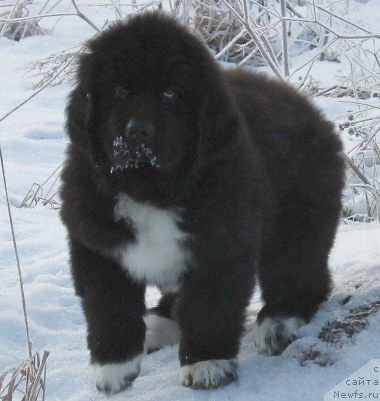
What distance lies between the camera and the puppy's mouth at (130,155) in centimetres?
308

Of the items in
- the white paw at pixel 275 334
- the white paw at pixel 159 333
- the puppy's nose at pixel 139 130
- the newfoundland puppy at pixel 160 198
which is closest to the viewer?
the puppy's nose at pixel 139 130

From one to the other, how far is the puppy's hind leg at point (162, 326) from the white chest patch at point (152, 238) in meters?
0.55

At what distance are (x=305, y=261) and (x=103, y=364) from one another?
933 mm

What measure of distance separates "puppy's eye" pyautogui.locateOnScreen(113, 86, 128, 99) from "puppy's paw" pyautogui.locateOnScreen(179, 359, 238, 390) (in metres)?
0.96

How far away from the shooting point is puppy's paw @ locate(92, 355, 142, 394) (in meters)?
3.38

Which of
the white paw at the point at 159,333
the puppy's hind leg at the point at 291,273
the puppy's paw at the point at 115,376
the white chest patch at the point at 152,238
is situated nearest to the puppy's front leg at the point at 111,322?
the puppy's paw at the point at 115,376

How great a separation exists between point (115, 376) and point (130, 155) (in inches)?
32.2

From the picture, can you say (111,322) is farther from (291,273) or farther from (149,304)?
(149,304)

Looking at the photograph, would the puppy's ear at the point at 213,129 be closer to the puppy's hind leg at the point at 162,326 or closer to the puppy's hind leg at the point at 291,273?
the puppy's hind leg at the point at 291,273

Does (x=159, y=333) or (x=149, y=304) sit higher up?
(x=159, y=333)

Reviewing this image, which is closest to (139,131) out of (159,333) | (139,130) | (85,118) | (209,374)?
(139,130)

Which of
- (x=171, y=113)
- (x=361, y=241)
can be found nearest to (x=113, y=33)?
(x=171, y=113)

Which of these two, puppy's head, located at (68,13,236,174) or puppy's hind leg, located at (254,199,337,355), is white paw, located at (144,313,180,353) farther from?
puppy's head, located at (68,13,236,174)

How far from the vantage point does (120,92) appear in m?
3.18
